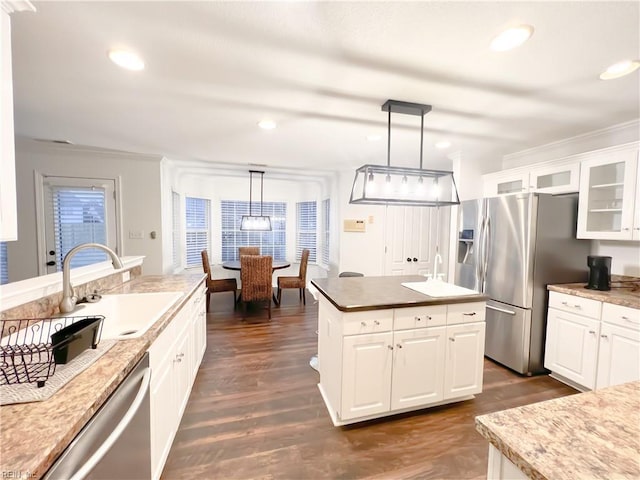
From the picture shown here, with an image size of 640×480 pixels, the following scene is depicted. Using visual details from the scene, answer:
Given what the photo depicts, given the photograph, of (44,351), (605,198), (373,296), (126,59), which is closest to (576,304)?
(605,198)

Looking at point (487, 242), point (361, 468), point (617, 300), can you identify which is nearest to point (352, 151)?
point (487, 242)

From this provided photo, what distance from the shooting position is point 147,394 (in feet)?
3.88

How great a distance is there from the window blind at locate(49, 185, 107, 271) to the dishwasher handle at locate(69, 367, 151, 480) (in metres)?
3.66

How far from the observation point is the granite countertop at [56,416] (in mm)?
584

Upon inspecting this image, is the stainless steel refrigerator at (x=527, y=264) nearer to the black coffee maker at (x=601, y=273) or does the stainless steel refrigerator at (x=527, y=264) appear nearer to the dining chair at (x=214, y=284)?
the black coffee maker at (x=601, y=273)

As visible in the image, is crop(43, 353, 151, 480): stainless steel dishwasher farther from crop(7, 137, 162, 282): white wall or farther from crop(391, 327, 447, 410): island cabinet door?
crop(7, 137, 162, 282): white wall

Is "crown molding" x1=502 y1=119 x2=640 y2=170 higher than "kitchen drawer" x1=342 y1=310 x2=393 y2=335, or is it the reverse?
"crown molding" x1=502 y1=119 x2=640 y2=170

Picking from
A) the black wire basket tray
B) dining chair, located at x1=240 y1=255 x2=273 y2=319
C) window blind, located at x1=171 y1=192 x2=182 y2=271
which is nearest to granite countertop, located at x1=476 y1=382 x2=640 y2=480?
the black wire basket tray

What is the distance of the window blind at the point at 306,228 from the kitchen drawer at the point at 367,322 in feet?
14.5

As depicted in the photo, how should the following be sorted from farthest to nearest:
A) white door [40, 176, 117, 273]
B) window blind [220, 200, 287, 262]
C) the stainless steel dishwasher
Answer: window blind [220, 200, 287, 262] → white door [40, 176, 117, 273] → the stainless steel dishwasher

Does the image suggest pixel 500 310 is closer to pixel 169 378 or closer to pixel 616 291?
pixel 616 291

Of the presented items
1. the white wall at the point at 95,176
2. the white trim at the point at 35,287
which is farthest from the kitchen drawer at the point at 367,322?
the white wall at the point at 95,176

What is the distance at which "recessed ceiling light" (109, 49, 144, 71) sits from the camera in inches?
59.3

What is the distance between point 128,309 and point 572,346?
11.9 ft
